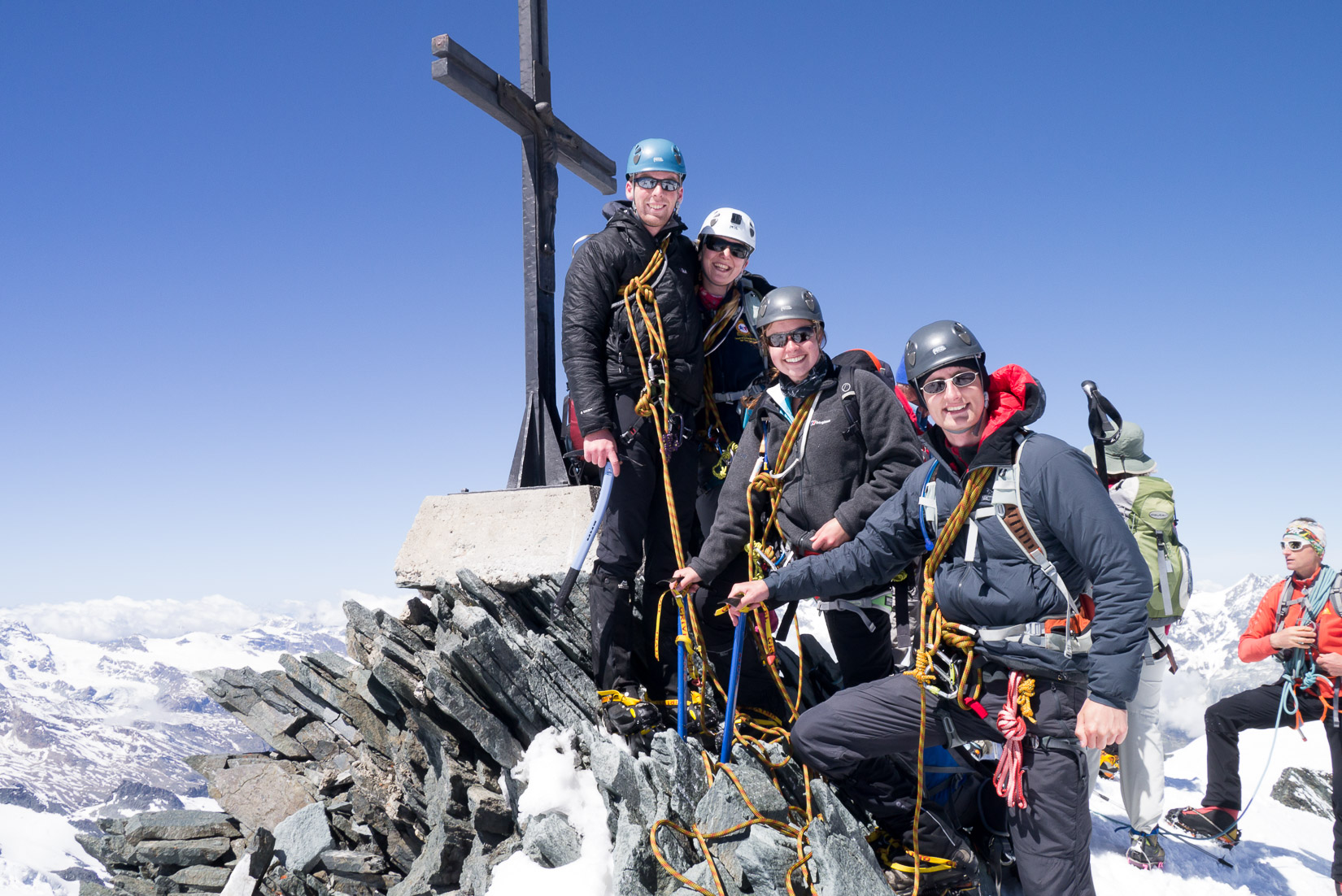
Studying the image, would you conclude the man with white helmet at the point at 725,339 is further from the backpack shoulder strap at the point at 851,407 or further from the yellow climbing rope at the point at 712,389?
the backpack shoulder strap at the point at 851,407

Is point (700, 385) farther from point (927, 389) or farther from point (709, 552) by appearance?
point (927, 389)

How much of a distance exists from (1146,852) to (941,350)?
4921mm

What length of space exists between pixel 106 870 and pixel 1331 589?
1131cm

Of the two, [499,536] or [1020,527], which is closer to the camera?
[1020,527]

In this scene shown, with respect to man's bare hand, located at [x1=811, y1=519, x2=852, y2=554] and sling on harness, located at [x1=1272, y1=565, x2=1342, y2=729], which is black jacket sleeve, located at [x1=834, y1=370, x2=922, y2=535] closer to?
man's bare hand, located at [x1=811, y1=519, x2=852, y2=554]

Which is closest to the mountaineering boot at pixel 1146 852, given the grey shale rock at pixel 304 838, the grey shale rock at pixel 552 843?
the grey shale rock at pixel 552 843

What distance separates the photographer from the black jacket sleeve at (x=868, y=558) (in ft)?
14.4

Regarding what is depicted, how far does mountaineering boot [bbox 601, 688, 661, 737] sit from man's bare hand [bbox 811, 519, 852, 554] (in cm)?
163

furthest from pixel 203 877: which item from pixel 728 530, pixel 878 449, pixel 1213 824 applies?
pixel 1213 824

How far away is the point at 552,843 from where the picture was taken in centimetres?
452

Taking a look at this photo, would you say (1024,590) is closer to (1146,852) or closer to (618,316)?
(618,316)

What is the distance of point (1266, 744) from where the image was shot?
44.1ft

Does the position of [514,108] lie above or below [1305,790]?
above

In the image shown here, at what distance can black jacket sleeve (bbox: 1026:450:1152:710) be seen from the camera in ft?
11.3
